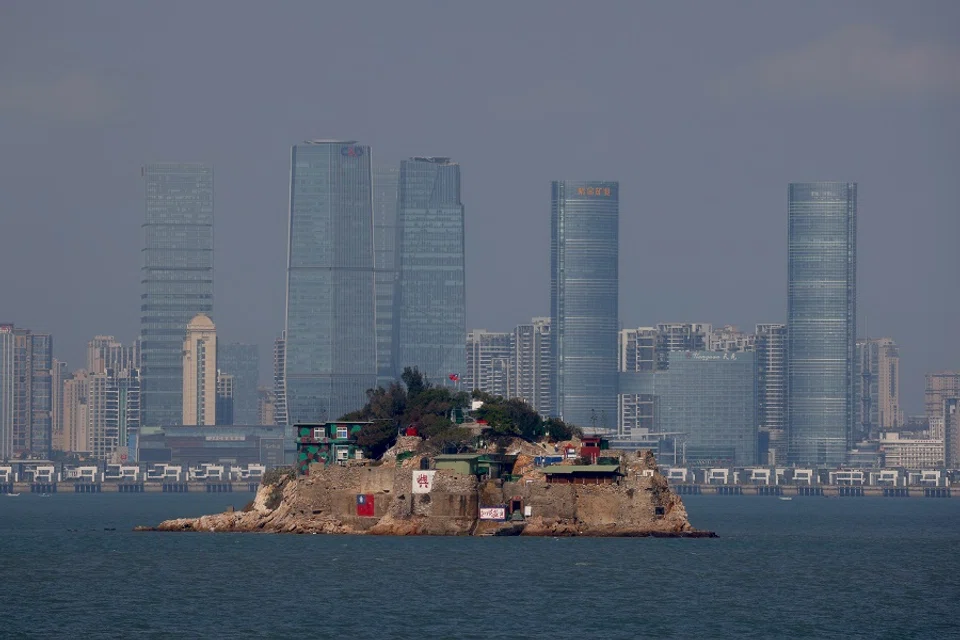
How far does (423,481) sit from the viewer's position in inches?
4813

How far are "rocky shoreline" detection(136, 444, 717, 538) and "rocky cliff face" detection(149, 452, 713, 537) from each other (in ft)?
0.18

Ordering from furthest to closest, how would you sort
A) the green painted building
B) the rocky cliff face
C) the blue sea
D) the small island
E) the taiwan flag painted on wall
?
the green painted building
the taiwan flag painted on wall
the small island
the rocky cliff face
the blue sea

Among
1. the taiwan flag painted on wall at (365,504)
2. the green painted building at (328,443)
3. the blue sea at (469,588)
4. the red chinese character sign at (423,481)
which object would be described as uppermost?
the green painted building at (328,443)

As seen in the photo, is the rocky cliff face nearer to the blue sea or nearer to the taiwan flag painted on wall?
the taiwan flag painted on wall

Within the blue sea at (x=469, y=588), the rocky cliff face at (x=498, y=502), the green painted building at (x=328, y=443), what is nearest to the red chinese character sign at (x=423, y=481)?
the rocky cliff face at (x=498, y=502)

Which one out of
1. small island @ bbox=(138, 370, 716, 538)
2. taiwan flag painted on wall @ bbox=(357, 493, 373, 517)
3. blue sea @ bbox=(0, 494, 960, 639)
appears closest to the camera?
blue sea @ bbox=(0, 494, 960, 639)

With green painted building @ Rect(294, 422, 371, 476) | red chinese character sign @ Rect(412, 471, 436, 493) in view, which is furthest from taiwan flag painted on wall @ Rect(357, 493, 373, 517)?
green painted building @ Rect(294, 422, 371, 476)

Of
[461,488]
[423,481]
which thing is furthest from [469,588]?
[423,481]

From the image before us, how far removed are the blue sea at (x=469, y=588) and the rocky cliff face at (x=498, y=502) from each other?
1474mm

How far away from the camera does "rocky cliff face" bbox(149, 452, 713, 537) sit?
400 ft

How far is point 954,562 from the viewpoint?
116 metres

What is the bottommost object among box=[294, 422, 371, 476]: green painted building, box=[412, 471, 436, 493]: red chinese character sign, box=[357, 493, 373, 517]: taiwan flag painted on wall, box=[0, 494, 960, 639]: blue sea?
box=[0, 494, 960, 639]: blue sea

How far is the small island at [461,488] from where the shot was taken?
122 meters

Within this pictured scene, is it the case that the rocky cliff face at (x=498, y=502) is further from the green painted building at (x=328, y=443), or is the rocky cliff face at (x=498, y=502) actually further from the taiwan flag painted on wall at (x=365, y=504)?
the green painted building at (x=328, y=443)
